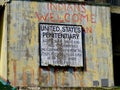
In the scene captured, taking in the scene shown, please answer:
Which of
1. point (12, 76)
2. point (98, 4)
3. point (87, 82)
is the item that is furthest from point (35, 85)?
point (98, 4)

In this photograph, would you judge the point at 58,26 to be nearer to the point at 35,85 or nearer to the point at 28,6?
the point at 28,6

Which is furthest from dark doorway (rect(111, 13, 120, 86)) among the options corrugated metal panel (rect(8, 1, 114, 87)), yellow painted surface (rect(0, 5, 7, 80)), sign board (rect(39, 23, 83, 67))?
yellow painted surface (rect(0, 5, 7, 80))

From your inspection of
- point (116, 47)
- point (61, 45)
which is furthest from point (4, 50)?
point (116, 47)

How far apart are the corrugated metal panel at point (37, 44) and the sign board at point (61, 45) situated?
1.09 ft

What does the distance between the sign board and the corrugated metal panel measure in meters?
0.33

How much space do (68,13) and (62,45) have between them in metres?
2.22

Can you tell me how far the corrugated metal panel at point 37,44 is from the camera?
2841cm

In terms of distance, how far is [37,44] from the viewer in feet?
95.1

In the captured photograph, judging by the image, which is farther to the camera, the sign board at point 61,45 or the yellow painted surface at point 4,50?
the sign board at point 61,45

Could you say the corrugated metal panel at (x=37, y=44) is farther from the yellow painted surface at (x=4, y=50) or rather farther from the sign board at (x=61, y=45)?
the yellow painted surface at (x=4, y=50)

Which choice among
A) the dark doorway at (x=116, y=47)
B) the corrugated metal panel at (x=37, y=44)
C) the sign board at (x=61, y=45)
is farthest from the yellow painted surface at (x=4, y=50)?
the dark doorway at (x=116, y=47)

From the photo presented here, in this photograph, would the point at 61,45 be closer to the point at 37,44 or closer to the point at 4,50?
the point at 37,44

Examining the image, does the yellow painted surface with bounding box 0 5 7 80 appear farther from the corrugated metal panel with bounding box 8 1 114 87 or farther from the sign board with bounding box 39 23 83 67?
the sign board with bounding box 39 23 83 67

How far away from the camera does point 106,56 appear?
30.8m
